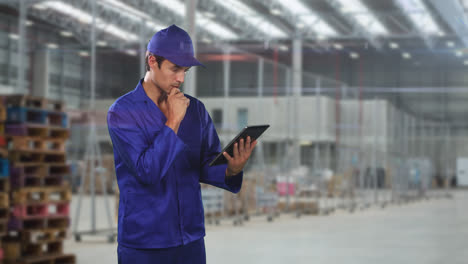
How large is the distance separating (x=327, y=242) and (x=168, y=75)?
7.46 meters

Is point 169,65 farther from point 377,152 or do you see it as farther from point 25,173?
point 377,152

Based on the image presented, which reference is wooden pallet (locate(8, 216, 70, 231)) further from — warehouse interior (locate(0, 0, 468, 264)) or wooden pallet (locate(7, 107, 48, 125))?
wooden pallet (locate(7, 107, 48, 125))

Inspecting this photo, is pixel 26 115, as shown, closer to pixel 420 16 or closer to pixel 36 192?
pixel 36 192

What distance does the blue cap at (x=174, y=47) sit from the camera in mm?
1911

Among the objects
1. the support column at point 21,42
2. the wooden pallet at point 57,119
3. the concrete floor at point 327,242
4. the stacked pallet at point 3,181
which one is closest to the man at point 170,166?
the concrete floor at point 327,242

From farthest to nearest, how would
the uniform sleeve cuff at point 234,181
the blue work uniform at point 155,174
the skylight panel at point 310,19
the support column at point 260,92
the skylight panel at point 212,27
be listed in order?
1. the skylight panel at point 310,19
2. the skylight panel at point 212,27
3. the support column at point 260,92
4. the uniform sleeve cuff at point 234,181
5. the blue work uniform at point 155,174

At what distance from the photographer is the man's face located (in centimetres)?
191

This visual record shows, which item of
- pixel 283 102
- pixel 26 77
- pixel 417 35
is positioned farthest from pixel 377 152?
pixel 26 77

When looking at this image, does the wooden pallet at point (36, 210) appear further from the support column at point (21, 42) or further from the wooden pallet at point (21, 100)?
the support column at point (21, 42)

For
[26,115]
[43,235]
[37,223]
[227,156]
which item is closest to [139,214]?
[227,156]

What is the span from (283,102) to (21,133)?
8.31m

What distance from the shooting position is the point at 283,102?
13.7 metres

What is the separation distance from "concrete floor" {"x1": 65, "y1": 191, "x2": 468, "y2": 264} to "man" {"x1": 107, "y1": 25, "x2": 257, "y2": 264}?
3.38 m

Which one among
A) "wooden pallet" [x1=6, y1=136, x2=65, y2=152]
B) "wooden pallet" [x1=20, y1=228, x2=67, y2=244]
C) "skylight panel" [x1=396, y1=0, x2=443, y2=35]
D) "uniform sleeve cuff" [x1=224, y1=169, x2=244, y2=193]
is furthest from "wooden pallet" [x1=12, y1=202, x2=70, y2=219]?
"skylight panel" [x1=396, y1=0, x2=443, y2=35]
